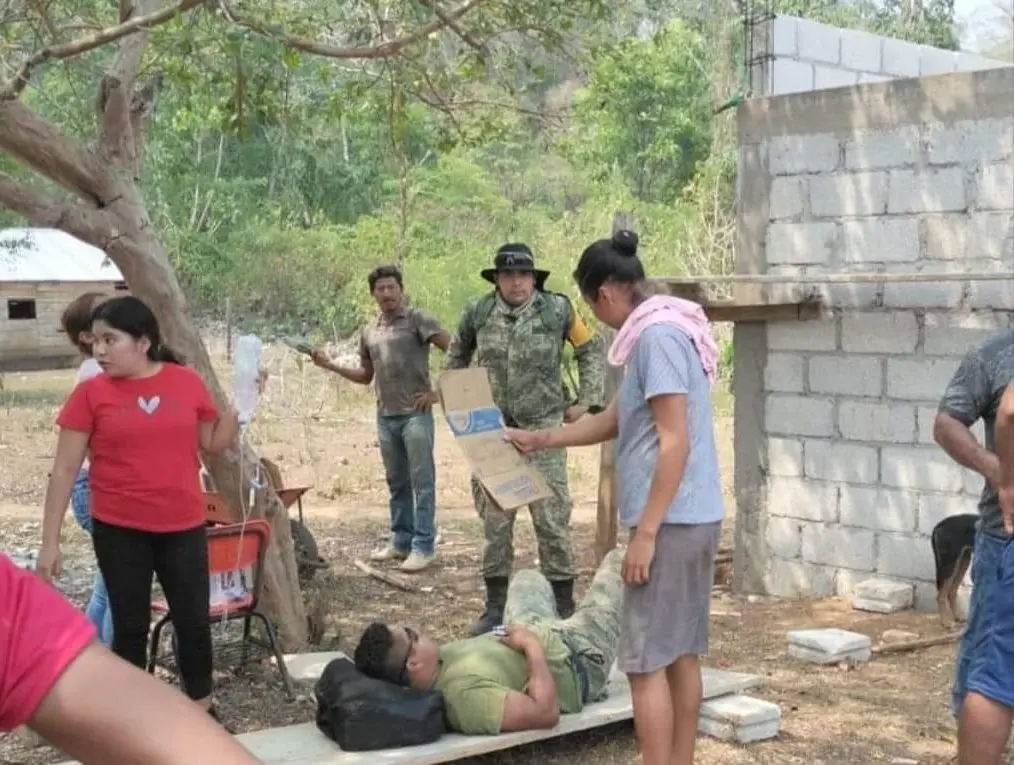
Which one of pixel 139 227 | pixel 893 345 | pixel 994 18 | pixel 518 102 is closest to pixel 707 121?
pixel 994 18

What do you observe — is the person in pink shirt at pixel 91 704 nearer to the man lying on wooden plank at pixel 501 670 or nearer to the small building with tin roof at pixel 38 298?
the man lying on wooden plank at pixel 501 670

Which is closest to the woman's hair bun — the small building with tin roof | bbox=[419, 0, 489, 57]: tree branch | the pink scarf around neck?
the pink scarf around neck

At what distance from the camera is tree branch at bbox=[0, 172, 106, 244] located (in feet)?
16.9

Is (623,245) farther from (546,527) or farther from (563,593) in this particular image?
(563,593)

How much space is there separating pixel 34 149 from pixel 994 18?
35.8 metres

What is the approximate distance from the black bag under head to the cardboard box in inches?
32.1

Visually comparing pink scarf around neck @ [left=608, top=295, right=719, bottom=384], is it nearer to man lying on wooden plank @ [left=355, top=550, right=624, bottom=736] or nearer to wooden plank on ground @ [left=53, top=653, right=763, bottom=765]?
man lying on wooden plank @ [left=355, top=550, right=624, bottom=736]

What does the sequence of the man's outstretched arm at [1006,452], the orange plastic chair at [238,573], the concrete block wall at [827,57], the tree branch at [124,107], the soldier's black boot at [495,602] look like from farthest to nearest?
the concrete block wall at [827,57] < the soldier's black boot at [495,602] < the tree branch at [124,107] < the orange plastic chair at [238,573] < the man's outstretched arm at [1006,452]

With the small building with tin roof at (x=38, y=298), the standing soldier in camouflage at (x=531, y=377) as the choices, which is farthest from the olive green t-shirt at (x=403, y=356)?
the small building with tin roof at (x=38, y=298)

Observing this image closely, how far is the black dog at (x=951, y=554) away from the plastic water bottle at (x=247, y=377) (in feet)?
11.3

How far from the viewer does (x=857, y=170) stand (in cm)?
692

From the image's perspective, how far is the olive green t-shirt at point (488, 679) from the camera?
14.1 feet

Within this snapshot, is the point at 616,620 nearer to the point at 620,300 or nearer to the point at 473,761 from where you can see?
the point at 473,761

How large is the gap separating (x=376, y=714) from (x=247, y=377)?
4.85 ft
